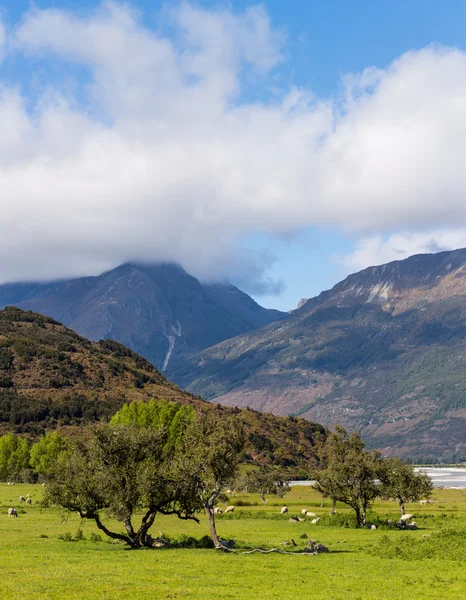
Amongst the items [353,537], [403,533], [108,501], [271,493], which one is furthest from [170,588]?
[271,493]

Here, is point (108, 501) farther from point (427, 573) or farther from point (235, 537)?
point (427, 573)

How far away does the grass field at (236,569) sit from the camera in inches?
1255

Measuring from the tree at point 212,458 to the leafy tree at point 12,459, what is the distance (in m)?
108

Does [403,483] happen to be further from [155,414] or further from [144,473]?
[155,414]

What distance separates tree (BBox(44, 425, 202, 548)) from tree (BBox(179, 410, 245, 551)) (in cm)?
92

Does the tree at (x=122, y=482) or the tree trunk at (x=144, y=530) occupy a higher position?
the tree at (x=122, y=482)

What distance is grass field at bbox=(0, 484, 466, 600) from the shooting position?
31875mm

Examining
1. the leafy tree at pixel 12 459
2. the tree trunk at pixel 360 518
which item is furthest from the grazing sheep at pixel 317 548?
the leafy tree at pixel 12 459

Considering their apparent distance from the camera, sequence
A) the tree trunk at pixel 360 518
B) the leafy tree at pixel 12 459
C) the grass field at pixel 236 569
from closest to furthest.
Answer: the grass field at pixel 236 569, the tree trunk at pixel 360 518, the leafy tree at pixel 12 459

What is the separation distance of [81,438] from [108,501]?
779cm

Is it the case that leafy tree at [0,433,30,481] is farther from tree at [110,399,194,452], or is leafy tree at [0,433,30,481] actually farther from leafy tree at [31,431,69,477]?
tree at [110,399,194,452]

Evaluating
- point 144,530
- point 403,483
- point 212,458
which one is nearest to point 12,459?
point 403,483

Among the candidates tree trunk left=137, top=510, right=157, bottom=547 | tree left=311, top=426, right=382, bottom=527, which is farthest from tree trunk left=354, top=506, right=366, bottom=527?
tree trunk left=137, top=510, right=157, bottom=547

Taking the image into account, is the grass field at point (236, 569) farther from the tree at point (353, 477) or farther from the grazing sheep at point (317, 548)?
the tree at point (353, 477)
